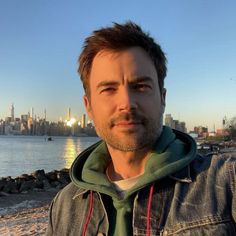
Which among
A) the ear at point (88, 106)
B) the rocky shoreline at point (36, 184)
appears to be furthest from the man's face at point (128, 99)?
the rocky shoreline at point (36, 184)

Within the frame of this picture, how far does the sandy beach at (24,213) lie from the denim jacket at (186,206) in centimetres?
717

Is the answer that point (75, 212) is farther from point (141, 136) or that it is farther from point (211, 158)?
point (211, 158)

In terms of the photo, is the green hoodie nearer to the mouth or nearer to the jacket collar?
the jacket collar

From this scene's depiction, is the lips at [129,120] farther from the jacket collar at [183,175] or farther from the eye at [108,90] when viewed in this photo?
the jacket collar at [183,175]

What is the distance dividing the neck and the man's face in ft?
0.18

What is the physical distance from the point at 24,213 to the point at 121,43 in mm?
11763

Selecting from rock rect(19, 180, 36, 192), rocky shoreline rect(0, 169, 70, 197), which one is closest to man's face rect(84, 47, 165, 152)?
rocky shoreline rect(0, 169, 70, 197)

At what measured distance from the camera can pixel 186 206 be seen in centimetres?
173

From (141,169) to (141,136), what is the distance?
0.19m

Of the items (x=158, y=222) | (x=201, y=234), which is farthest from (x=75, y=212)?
(x=201, y=234)

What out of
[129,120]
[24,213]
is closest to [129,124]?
[129,120]

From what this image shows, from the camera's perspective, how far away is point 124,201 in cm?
191

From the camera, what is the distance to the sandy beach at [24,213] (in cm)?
947

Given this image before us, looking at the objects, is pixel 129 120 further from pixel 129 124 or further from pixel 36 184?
pixel 36 184
